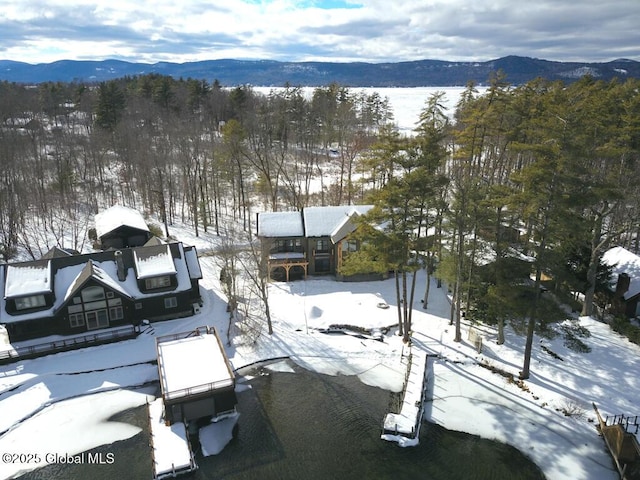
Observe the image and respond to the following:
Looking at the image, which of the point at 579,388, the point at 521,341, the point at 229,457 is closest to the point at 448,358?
the point at 521,341

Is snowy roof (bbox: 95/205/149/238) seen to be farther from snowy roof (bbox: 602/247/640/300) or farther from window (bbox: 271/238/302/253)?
snowy roof (bbox: 602/247/640/300)

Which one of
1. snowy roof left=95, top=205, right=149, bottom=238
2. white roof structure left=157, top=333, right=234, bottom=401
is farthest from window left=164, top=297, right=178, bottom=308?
snowy roof left=95, top=205, right=149, bottom=238

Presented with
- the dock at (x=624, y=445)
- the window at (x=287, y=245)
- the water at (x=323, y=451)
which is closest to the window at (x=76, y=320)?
the water at (x=323, y=451)

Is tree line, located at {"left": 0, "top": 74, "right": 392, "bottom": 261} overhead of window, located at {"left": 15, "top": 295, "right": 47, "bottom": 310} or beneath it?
overhead

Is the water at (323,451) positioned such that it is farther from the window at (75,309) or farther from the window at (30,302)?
the window at (30,302)

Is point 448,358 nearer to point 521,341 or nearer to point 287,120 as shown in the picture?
point 521,341

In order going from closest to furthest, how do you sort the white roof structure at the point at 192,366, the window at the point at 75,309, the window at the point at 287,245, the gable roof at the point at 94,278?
the white roof structure at the point at 192,366 < the gable roof at the point at 94,278 < the window at the point at 75,309 < the window at the point at 287,245
